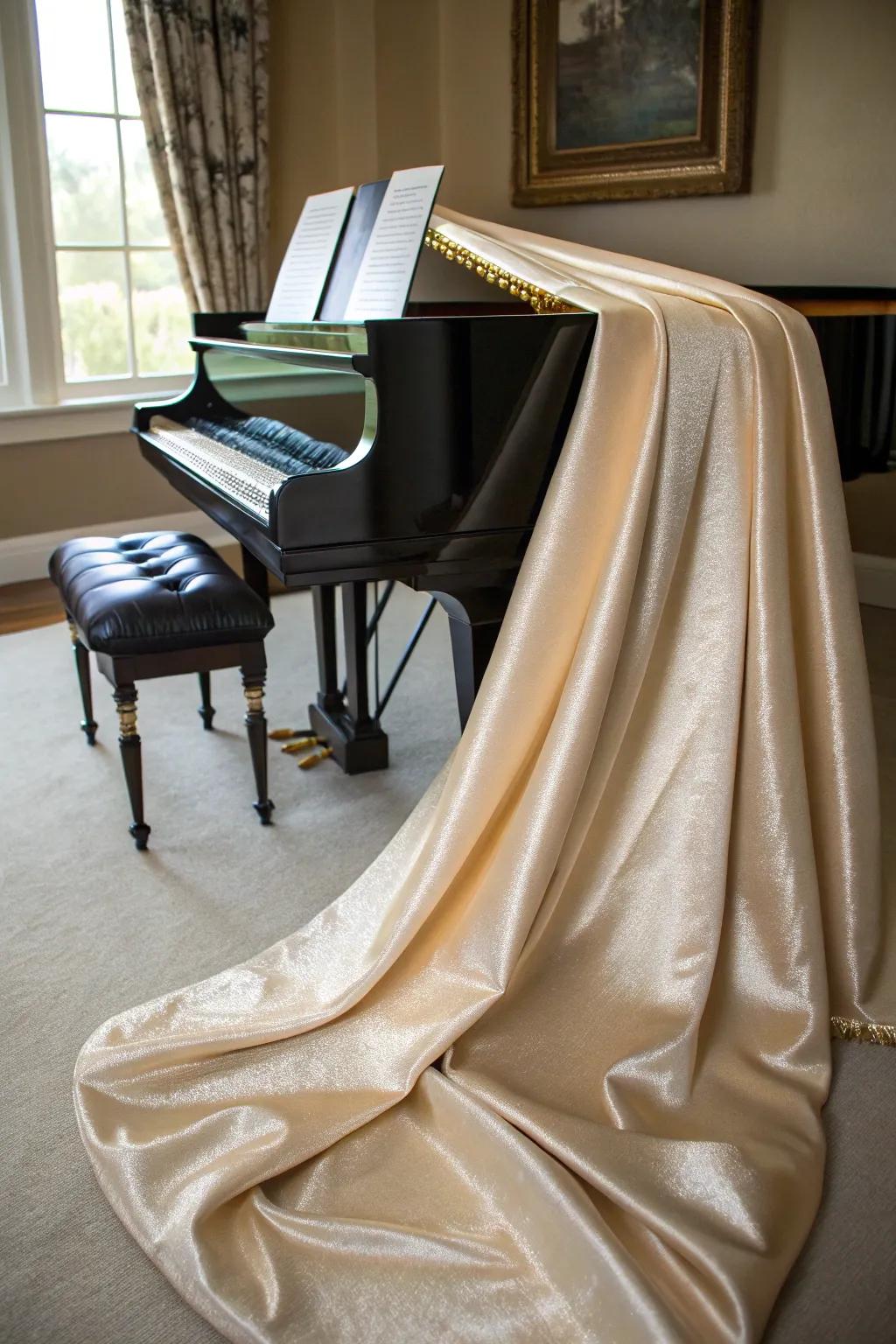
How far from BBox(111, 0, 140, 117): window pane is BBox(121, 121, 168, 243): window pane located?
0.06 m

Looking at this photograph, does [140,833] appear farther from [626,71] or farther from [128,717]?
[626,71]

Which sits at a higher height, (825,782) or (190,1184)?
(825,782)

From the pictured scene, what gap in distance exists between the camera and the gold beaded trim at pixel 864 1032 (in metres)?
1.82

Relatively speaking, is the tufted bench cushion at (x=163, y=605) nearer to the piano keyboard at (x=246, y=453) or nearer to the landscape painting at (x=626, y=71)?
the piano keyboard at (x=246, y=453)

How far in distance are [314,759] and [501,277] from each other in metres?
1.30

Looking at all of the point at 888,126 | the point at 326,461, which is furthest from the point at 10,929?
the point at 888,126

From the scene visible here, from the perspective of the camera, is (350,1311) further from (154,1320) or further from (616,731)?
(616,731)

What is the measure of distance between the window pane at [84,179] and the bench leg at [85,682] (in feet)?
8.04

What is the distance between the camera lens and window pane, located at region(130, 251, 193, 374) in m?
5.03

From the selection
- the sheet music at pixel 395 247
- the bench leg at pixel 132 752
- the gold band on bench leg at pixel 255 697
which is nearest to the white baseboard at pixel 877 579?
the sheet music at pixel 395 247

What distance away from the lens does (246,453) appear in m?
2.76

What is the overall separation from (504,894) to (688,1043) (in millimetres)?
341

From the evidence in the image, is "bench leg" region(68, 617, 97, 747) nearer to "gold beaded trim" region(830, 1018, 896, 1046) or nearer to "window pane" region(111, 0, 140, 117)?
"gold beaded trim" region(830, 1018, 896, 1046)

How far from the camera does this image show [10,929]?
88.8 inches
